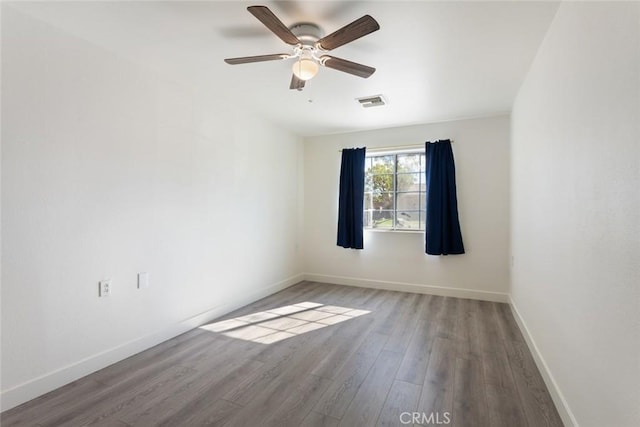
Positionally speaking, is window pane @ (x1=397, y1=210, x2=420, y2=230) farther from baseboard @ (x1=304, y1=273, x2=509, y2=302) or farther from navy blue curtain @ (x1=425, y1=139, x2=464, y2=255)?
baseboard @ (x1=304, y1=273, x2=509, y2=302)

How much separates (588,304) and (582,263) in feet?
0.64

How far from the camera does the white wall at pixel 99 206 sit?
1850 mm

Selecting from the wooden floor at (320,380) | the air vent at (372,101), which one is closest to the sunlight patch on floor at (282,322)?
the wooden floor at (320,380)

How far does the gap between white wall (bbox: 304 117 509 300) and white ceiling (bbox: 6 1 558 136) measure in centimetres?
63

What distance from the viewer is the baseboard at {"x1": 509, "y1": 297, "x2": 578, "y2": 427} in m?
1.60

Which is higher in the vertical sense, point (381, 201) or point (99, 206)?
point (381, 201)

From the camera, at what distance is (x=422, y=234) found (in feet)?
13.9

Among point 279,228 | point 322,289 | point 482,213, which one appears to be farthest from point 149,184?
point 482,213

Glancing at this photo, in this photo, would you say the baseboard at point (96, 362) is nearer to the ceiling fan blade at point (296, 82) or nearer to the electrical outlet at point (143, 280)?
the electrical outlet at point (143, 280)

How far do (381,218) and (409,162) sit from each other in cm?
92

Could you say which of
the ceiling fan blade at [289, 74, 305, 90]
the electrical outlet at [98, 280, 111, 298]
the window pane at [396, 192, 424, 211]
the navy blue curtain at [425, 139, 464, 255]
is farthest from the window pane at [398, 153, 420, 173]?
the electrical outlet at [98, 280, 111, 298]

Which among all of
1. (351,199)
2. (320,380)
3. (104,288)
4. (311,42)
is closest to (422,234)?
(351,199)

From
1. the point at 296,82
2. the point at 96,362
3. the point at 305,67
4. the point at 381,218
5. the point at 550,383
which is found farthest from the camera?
the point at 381,218

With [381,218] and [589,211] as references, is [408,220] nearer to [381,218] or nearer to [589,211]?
[381,218]
